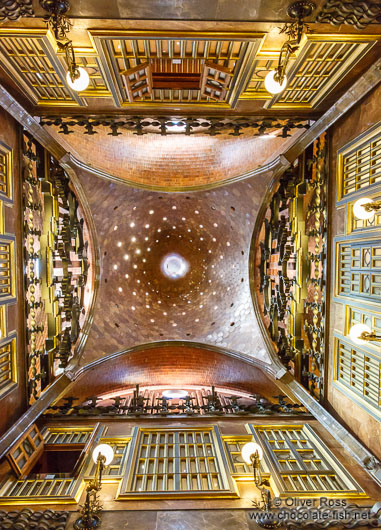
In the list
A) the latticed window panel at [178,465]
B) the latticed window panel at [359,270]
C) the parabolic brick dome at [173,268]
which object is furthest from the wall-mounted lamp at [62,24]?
the latticed window panel at [178,465]

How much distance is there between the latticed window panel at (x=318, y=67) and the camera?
599 centimetres

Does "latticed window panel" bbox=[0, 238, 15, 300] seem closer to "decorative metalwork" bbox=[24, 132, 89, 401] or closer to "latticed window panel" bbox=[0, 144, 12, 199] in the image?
"decorative metalwork" bbox=[24, 132, 89, 401]

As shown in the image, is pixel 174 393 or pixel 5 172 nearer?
pixel 5 172

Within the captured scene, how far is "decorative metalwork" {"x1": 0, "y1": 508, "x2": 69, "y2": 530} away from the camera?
5965mm

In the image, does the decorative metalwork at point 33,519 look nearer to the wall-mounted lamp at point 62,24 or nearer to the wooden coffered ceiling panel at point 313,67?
the wall-mounted lamp at point 62,24

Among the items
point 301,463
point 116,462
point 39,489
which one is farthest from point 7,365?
point 301,463

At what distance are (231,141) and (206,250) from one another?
5091mm

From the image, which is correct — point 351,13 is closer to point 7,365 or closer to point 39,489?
point 7,365

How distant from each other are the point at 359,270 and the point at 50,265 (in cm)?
843

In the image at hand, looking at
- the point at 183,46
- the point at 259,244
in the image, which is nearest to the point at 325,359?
the point at 259,244

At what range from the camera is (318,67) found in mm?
6816

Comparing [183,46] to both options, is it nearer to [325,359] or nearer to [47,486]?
[325,359]

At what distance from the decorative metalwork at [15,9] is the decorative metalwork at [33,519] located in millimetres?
8623

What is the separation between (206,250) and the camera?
14.9 metres
